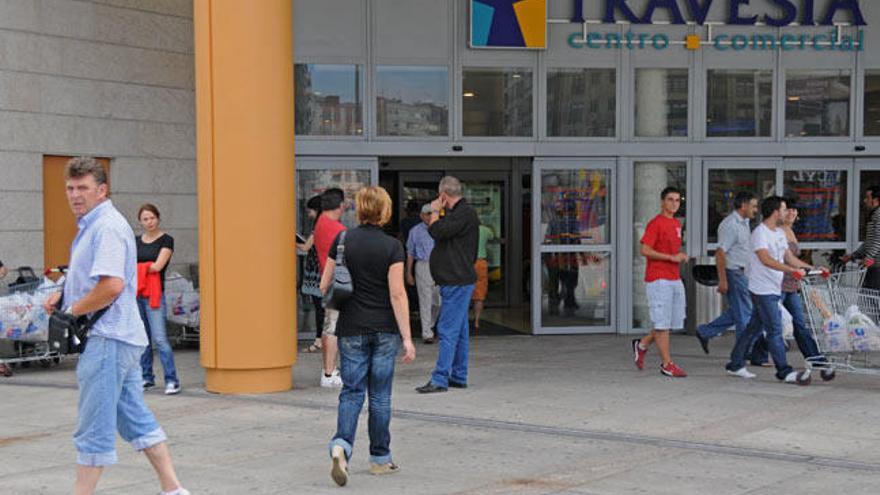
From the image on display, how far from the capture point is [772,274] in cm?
1012

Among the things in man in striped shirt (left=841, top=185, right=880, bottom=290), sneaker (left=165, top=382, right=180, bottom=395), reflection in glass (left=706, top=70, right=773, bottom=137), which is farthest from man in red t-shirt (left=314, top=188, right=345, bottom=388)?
reflection in glass (left=706, top=70, right=773, bottom=137)

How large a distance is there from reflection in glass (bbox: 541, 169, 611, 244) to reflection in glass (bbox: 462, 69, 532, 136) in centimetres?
75

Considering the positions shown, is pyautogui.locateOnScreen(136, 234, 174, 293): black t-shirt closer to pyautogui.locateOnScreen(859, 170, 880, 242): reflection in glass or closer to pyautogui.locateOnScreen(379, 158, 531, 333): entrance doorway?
pyautogui.locateOnScreen(379, 158, 531, 333): entrance doorway

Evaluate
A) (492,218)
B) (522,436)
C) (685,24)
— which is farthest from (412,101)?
(522,436)

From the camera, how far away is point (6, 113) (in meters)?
12.4

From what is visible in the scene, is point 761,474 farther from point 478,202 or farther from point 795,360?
point 478,202

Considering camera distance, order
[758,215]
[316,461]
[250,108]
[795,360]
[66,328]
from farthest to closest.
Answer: [758,215] → [795,360] → [250,108] → [316,461] → [66,328]

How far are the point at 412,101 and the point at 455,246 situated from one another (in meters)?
4.87

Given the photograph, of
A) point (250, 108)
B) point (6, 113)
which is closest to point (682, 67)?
point (250, 108)

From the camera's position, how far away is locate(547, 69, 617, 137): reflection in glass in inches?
573

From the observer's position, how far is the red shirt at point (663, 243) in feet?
34.9

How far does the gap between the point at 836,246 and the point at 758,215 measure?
1.36 m

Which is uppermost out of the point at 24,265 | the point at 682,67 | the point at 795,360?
the point at 682,67

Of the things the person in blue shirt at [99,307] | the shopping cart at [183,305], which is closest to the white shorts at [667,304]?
the shopping cart at [183,305]
